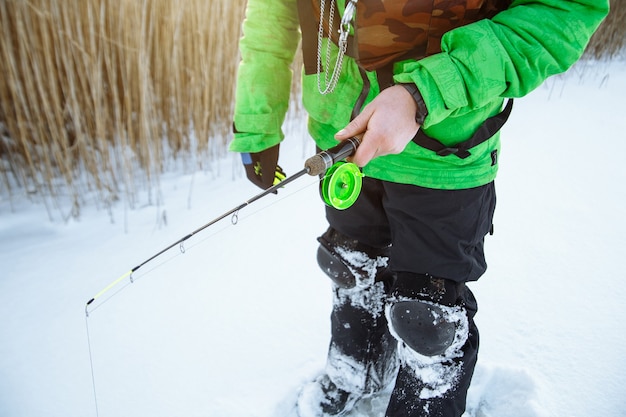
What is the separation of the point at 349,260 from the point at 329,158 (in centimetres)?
35

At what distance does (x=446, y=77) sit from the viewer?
493 mm

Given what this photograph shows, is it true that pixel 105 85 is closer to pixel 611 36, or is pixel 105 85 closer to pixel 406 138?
pixel 406 138

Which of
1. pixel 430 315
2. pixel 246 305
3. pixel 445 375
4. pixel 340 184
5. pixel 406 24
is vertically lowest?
pixel 246 305

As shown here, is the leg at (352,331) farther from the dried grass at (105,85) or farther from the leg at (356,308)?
the dried grass at (105,85)

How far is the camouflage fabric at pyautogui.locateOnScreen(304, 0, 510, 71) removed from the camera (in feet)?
1.75

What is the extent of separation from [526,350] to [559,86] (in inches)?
104

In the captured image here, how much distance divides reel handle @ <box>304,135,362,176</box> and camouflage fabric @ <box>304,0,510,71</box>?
0.51 feet

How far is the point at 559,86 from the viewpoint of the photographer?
9.53 feet

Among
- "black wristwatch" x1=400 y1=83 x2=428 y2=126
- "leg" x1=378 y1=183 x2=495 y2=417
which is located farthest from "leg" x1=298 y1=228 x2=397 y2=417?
"black wristwatch" x1=400 y1=83 x2=428 y2=126

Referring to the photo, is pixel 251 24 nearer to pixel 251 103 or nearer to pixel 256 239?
pixel 251 103

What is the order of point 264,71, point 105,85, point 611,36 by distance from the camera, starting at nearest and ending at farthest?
point 264,71, point 105,85, point 611,36

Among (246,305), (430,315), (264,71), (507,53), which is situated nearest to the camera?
(507,53)

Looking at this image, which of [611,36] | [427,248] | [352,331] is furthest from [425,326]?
[611,36]

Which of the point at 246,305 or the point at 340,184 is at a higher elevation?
the point at 340,184
